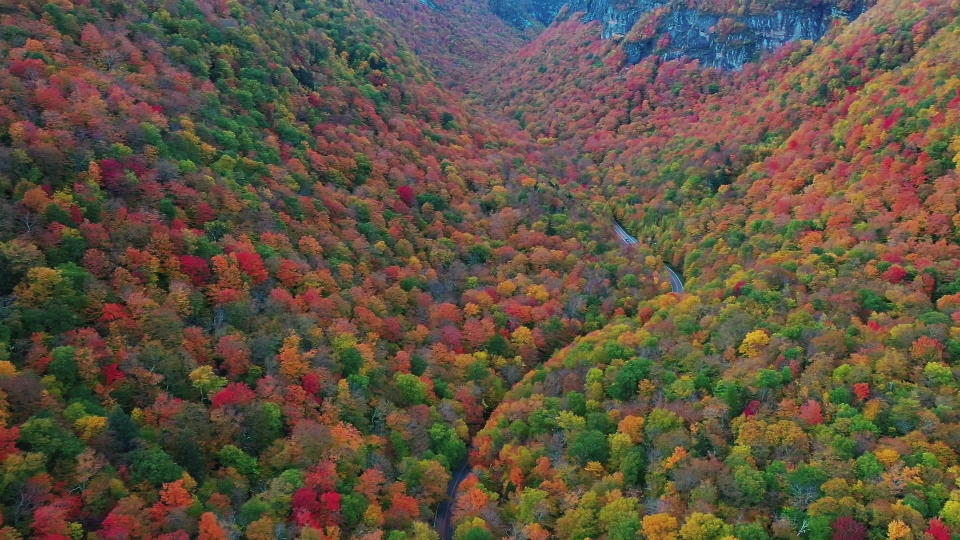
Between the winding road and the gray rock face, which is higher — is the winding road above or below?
below

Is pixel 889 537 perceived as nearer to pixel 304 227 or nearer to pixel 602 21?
pixel 304 227

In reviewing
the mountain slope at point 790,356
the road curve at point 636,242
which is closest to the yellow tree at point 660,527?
the mountain slope at point 790,356

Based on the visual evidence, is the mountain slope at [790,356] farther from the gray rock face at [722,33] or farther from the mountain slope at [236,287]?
the gray rock face at [722,33]

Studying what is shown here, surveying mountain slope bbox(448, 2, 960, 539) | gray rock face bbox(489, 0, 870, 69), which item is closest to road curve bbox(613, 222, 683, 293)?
mountain slope bbox(448, 2, 960, 539)

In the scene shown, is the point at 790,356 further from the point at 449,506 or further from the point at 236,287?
the point at 236,287

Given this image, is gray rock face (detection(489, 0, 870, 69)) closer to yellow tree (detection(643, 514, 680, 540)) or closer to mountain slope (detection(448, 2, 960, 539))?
mountain slope (detection(448, 2, 960, 539))

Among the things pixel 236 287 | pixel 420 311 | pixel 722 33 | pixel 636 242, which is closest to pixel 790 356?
pixel 420 311

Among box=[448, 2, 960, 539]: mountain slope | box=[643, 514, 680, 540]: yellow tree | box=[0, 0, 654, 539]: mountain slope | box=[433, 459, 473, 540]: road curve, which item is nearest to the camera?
box=[0, 0, 654, 539]: mountain slope
